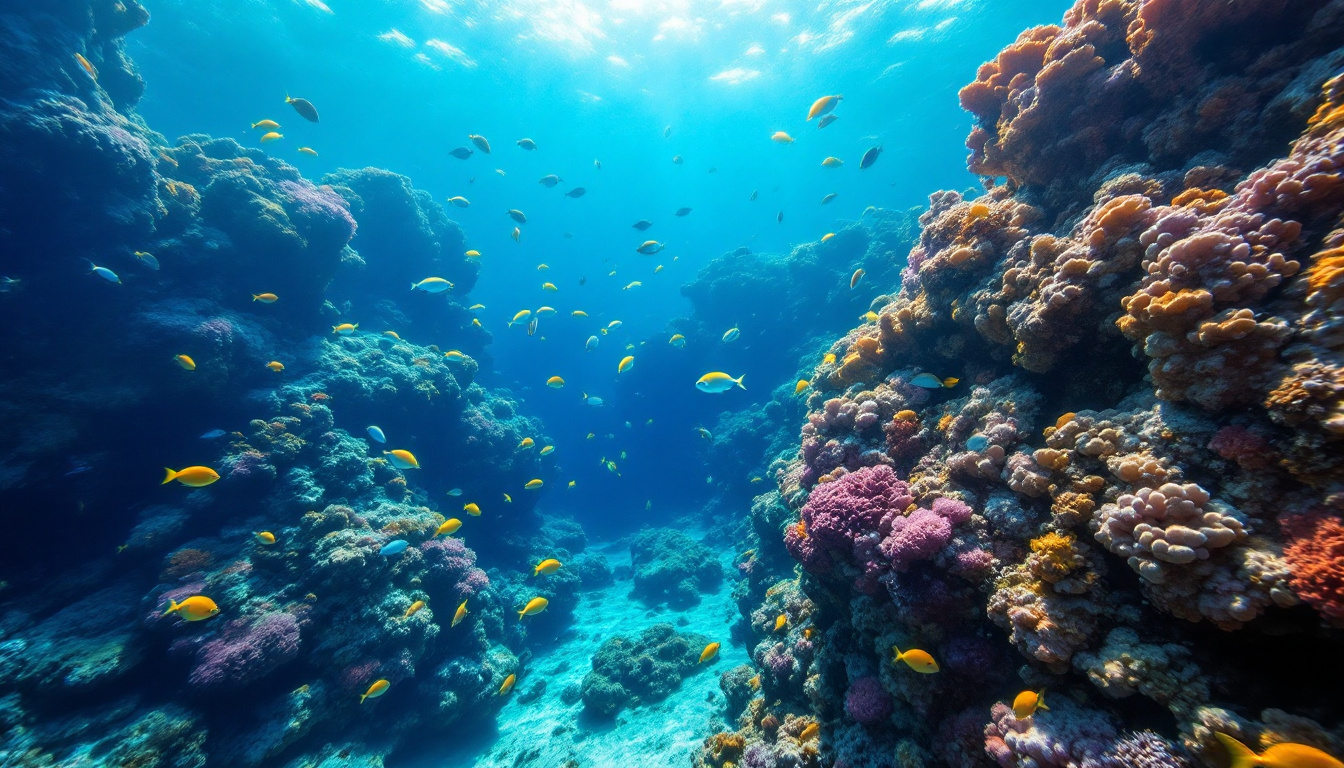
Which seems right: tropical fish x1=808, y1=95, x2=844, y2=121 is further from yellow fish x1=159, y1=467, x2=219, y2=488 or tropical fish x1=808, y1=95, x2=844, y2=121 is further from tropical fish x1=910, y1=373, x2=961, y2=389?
yellow fish x1=159, y1=467, x2=219, y2=488

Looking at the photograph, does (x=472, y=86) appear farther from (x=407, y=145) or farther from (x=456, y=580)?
(x=456, y=580)

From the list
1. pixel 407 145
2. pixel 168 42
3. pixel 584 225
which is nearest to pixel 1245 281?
pixel 168 42

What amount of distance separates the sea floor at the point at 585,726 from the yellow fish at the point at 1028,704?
21.0ft

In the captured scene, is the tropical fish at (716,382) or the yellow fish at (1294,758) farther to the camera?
the tropical fish at (716,382)

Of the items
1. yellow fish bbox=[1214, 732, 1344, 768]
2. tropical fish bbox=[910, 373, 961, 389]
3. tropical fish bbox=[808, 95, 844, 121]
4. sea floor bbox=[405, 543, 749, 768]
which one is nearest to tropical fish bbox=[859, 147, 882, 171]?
tropical fish bbox=[808, 95, 844, 121]

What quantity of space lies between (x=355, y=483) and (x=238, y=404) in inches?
141

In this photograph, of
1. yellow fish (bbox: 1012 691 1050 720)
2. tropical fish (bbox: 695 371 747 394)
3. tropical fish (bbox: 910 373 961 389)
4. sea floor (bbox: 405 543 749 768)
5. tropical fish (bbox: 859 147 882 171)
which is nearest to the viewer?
yellow fish (bbox: 1012 691 1050 720)

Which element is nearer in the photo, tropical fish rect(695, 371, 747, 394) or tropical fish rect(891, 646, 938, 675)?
tropical fish rect(891, 646, 938, 675)

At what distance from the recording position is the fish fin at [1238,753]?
1.71m

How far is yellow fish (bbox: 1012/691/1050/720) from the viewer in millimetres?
2678

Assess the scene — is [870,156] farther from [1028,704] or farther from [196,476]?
[196,476]

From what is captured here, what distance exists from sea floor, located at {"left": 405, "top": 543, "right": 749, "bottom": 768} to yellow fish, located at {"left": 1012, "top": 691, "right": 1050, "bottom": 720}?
639cm

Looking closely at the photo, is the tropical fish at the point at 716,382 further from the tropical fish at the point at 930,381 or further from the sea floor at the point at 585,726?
the sea floor at the point at 585,726

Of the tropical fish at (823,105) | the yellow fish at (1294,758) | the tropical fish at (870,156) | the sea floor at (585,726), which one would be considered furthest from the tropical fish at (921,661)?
the tropical fish at (823,105)
